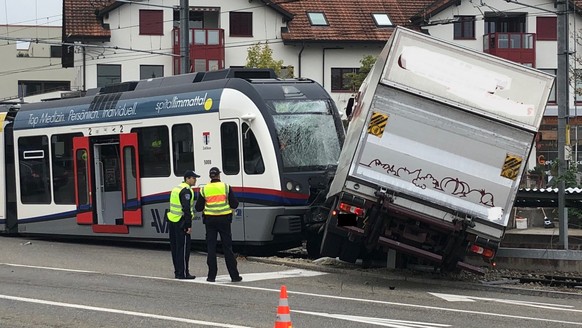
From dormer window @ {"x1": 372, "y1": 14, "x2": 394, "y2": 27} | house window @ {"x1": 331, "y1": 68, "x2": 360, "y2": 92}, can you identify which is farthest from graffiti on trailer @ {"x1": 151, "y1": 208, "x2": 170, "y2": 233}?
dormer window @ {"x1": 372, "y1": 14, "x2": 394, "y2": 27}

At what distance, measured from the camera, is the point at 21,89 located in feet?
225

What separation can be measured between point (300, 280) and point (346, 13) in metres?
35.8

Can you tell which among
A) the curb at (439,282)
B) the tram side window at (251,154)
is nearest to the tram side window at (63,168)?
the tram side window at (251,154)

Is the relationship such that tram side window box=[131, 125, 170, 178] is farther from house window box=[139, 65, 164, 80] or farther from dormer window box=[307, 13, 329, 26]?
dormer window box=[307, 13, 329, 26]

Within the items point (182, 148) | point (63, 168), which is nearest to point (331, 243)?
point (182, 148)

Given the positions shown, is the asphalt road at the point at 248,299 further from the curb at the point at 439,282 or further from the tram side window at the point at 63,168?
the tram side window at the point at 63,168

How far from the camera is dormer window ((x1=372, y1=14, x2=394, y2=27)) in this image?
48.8 meters

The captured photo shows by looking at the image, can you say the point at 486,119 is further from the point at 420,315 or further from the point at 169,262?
the point at 169,262

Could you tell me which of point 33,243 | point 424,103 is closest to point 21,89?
point 33,243

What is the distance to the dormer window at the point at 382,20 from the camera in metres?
48.8

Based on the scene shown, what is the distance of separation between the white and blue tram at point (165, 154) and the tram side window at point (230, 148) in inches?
0.7

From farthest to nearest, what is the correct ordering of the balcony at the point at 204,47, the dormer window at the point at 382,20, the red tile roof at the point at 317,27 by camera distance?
1. the dormer window at the point at 382,20
2. the balcony at the point at 204,47
3. the red tile roof at the point at 317,27

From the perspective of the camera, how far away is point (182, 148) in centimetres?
1777

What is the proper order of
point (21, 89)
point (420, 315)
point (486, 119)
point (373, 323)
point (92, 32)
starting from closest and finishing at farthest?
point (373, 323) < point (420, 315) < point (486, 119) < point (92, 32) < point (21, 89)
